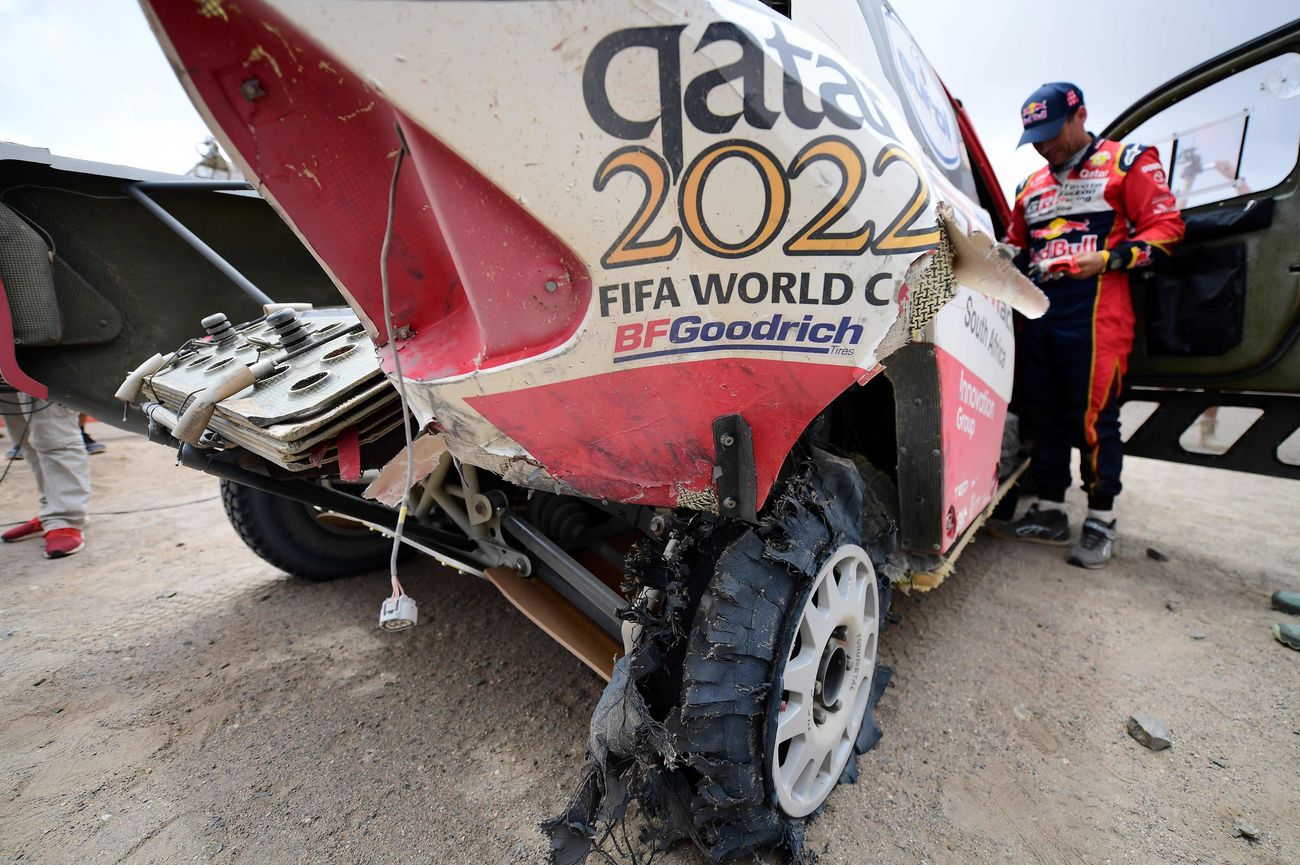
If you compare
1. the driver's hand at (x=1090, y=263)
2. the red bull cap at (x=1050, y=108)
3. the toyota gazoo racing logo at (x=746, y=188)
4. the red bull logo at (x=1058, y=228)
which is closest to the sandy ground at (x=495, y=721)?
the toyota gazoo racing logo at (x=746, y=188)

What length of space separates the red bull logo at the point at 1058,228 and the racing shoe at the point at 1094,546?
1.61 meters

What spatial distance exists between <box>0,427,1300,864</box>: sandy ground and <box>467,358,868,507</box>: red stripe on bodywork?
42.9 inches

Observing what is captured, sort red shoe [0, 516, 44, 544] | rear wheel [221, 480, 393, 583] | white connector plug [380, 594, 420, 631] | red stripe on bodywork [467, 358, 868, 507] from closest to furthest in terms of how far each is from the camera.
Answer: red stripe on bodywork [467, 358, 868, 507] < white connector plug [380, 594, 420, 631] < rear wheel [221, 480, 393, 583] < red shoe [0, 516, 44, 544]

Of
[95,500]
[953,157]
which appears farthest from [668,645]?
[95,500]

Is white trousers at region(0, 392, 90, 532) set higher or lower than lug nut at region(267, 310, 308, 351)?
lower

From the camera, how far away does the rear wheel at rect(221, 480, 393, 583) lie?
2.82 meters

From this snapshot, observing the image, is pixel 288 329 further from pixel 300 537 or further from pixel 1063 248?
pixel 1063 248

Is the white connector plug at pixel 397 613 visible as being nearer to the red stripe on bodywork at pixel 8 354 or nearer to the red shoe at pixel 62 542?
the red stripe on bodywork at pixel 8 354

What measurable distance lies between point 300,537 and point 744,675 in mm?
2524

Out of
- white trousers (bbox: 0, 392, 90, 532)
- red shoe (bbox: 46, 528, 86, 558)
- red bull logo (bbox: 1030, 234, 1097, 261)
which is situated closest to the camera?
red bull logo (bbox: 1030, 234, 1097, 261)

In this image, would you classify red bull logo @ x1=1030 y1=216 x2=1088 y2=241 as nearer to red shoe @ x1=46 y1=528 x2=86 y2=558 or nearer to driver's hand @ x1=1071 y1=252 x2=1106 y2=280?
driver's hand @ x1=1071 y1=252 x2=1106 y2=280

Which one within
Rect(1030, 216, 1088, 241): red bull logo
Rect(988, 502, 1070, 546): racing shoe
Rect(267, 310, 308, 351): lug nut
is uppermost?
Rect(1030, 216, 1088, 241): red bull logo

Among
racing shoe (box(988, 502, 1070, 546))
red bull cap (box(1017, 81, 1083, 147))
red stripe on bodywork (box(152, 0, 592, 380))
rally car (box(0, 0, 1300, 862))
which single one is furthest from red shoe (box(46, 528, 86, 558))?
red bull cap (box(1017, 81, 1083, 147))

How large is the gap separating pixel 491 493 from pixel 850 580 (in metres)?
1.13
